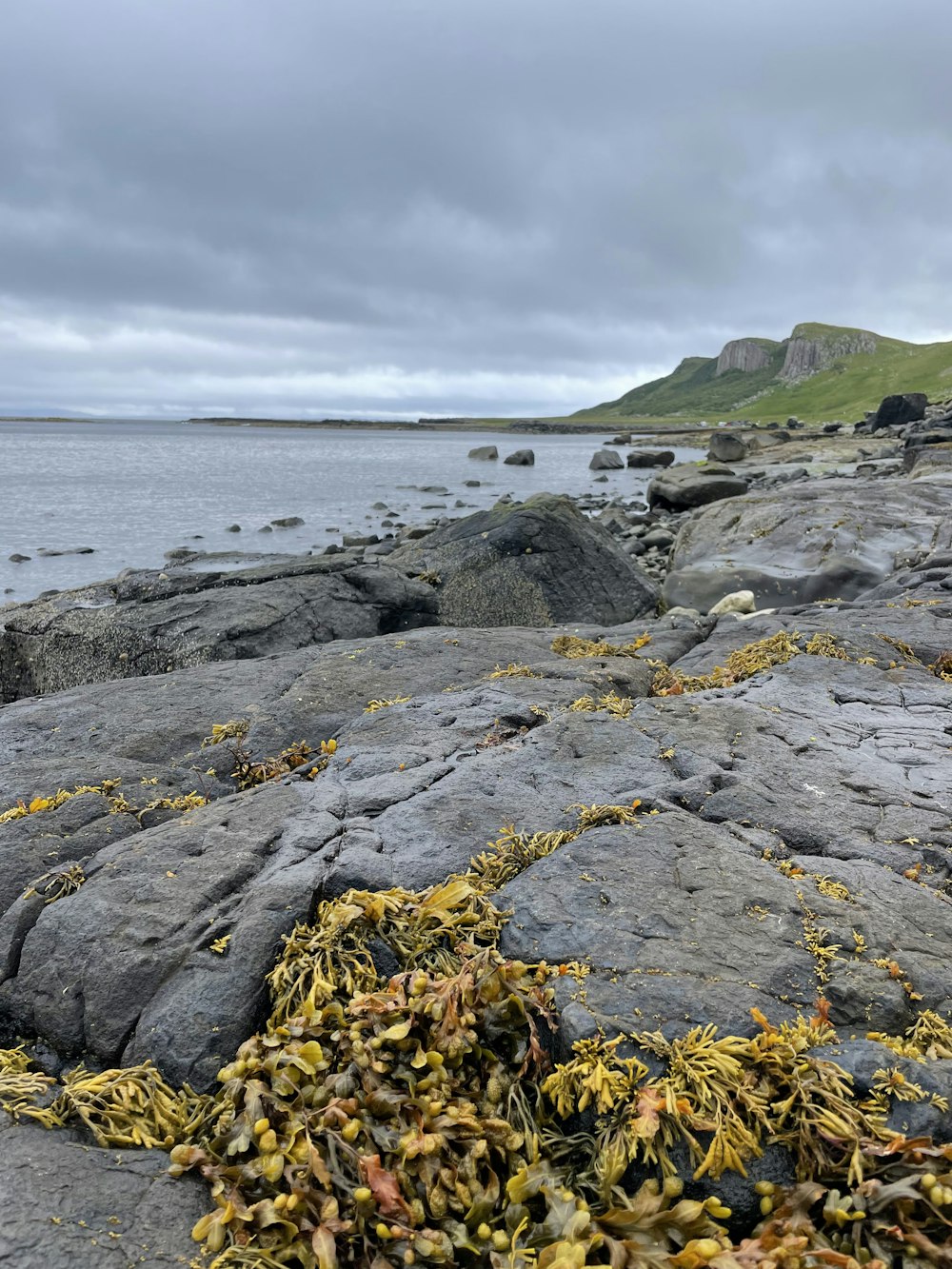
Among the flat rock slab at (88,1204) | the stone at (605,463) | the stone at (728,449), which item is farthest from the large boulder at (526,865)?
the stone at (605,463)

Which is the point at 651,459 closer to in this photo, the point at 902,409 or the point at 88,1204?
the point at 902,409

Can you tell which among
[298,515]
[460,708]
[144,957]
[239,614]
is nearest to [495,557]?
[239,614]

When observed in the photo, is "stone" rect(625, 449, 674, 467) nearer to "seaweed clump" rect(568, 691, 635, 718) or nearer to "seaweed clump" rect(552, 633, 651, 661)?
"seaweed clump" rect(552, 633, 651, 661)

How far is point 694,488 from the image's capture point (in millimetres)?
34250

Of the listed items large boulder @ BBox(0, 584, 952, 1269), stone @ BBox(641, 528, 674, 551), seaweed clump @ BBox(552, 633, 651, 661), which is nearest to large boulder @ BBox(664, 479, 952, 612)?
seaweed clump @ BBox(552, 633, 651, 661)

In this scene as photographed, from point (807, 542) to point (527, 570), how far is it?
5468 mm

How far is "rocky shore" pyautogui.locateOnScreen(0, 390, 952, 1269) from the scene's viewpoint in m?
2.96

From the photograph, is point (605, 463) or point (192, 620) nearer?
point (192, 620)

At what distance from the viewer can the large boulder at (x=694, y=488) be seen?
3416 cm

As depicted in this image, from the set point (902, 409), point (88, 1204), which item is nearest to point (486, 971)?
point (88, 1204)

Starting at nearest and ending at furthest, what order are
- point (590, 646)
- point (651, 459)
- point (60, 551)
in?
point (590, 646), point (60, 551), point (651, 459)

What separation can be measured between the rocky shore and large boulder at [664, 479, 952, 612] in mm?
6764

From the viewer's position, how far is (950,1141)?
9.95 ft

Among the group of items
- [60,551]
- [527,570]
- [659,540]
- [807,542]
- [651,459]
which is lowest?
[60,551]
